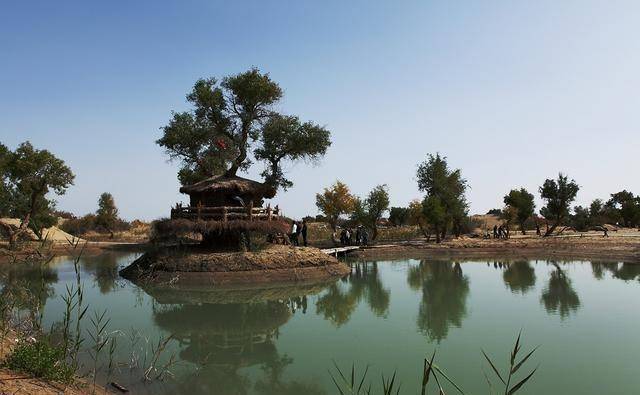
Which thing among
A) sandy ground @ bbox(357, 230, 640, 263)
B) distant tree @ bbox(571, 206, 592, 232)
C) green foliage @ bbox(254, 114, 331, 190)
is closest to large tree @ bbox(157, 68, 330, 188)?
green foliage @ bbox(254, 114, 331, 190)

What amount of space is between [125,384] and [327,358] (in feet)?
14.4

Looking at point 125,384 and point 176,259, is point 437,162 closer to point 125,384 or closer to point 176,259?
point 176,259

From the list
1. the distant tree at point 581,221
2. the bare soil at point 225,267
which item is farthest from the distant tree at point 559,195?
the bare soil at point 225,267

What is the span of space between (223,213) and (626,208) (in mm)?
54460

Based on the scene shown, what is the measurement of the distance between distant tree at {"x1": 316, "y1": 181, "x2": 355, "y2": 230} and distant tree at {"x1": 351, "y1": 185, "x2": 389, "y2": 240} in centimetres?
169

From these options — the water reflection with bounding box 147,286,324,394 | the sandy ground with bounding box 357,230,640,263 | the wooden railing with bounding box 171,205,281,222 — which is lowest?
the water reflection with bounding box 147,286,324,394

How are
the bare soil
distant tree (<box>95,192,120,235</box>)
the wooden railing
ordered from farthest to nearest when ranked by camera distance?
distant tree (<box>95,192,120,235</box>) → the wooden railing → the bare soil

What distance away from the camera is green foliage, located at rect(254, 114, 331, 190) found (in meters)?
30.6

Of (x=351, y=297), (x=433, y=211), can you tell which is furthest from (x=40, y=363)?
(x=433, y=211)

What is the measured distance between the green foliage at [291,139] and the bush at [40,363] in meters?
24.0

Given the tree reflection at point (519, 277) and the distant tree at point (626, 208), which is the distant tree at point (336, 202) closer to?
the tree reflection at point (519, 277)

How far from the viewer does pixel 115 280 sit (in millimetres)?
24000

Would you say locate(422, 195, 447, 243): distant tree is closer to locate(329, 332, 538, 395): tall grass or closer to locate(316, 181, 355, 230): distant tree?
locate(316, 181, 355, 230): distant tree

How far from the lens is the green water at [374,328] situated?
372 inches
